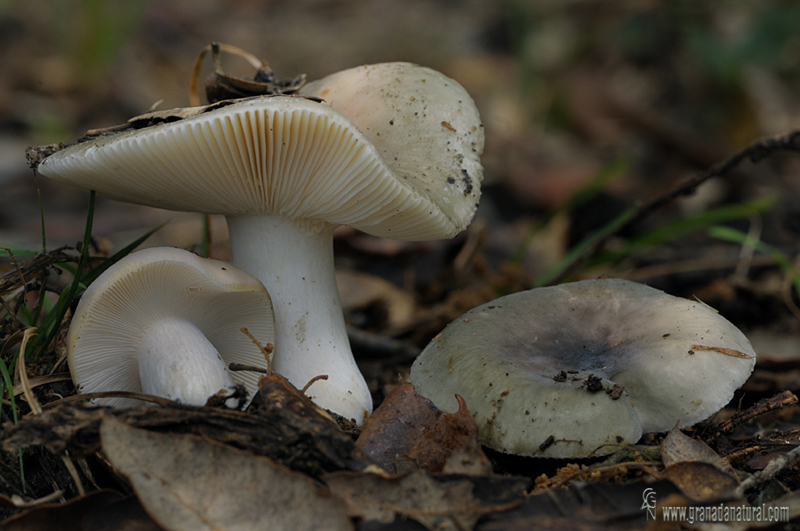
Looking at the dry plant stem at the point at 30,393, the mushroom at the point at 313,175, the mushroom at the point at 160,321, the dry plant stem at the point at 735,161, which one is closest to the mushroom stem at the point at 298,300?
the mushroom at the point at 313,175

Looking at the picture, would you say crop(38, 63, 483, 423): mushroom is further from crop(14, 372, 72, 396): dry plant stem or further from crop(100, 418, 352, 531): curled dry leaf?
crop(100, 418, 352, 531): curled dry leaf

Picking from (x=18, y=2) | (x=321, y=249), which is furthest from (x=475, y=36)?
(x=321, y=249)

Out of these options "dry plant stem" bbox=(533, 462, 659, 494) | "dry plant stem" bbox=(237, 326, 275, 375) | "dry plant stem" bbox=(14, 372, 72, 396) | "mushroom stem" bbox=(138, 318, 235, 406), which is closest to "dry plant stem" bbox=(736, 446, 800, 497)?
"dry plant stem" bbox=(533, 462, 659, 494)

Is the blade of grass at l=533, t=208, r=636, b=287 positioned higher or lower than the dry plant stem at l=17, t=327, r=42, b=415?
lower

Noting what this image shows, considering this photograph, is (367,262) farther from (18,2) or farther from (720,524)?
(18,2)

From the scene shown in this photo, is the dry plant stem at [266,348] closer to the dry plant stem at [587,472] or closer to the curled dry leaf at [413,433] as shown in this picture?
the curled dry leaf at [413,433]

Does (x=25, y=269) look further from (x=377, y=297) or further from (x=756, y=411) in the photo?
(x=756, y=411)

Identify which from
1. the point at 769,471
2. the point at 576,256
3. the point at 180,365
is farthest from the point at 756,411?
the point at 180,365
